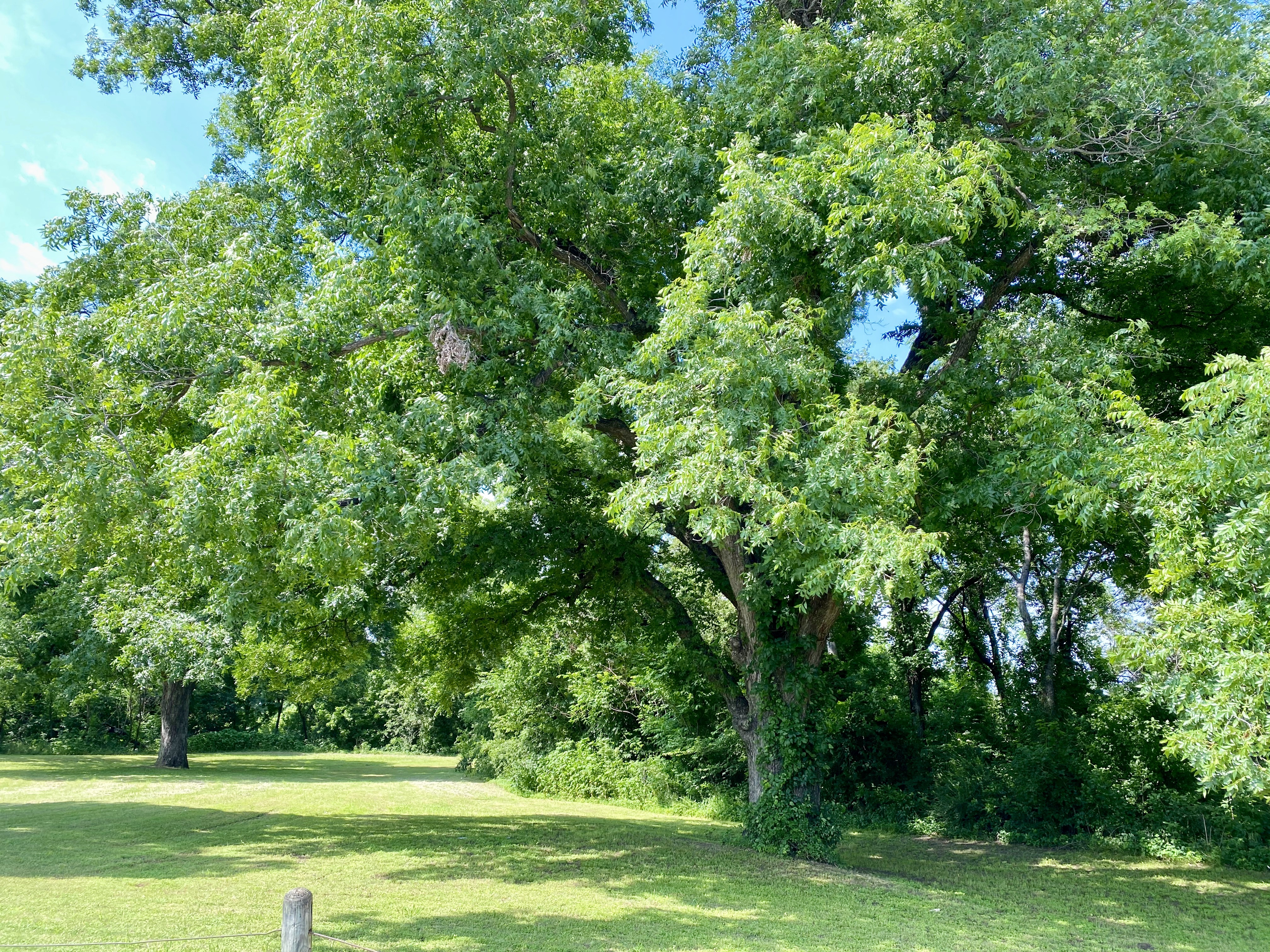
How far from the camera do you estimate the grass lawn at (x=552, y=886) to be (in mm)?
7109

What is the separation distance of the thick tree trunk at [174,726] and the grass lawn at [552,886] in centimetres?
1048

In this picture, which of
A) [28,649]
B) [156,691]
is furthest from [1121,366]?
[156,691]

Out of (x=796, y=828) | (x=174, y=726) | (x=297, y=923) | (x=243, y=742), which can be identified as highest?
(x=297, y=923)

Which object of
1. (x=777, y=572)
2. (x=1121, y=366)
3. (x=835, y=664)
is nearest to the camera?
(x=1121, y=366)

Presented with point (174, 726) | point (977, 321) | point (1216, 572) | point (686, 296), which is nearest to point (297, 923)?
point (686, 296)

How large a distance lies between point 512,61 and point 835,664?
32.5 feet

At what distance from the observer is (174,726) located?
2709 centimetres

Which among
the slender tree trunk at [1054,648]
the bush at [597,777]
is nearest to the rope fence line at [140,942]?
the bush at [597,777]

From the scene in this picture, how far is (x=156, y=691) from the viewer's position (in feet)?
106

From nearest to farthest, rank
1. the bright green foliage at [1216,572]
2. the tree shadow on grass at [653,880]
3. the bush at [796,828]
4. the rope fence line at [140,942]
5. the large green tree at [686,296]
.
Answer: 1. the rope fence line at [140,942]
2. the bright green foliage at [1216,572]
3. the tree shadow on grass at [653,880]
4. the large green tree at [686,296]
5. the bush at [796,828]

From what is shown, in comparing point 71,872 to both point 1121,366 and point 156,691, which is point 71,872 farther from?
point 156,691

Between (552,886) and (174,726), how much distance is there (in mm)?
22571

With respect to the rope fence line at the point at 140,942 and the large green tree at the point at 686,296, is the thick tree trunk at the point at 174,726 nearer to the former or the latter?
the large green tree at the point at 686,296

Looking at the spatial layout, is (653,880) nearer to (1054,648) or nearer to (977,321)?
(977,321)
